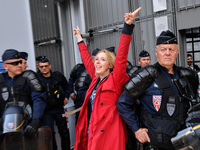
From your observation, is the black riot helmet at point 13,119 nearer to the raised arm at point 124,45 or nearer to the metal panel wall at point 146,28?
the raised arm at point 124,45

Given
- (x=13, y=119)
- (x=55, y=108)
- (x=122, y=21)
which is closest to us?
(x=13, y=119)

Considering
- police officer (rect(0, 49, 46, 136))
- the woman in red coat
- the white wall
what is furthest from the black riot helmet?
the white wall

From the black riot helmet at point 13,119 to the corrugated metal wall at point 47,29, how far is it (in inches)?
196

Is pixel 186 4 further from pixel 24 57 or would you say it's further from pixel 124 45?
pixel 24 57

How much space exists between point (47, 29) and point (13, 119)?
5.58 meters

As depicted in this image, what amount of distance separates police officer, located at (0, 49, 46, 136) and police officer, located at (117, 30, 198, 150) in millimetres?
1149

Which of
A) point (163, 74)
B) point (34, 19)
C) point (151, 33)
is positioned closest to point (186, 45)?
point (151, 33)

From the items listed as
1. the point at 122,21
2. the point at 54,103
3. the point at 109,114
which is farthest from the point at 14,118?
the point at 122,21

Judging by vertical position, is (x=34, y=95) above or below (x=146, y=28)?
below

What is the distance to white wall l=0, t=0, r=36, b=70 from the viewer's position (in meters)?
3.75

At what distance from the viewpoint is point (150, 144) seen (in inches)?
78.8

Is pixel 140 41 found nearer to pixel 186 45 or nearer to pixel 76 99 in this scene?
pixel 186 45

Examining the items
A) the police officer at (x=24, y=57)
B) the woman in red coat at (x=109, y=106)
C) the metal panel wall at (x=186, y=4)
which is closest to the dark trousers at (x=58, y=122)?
the police officer at (x=24, y=57)

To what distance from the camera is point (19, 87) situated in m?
2.72
